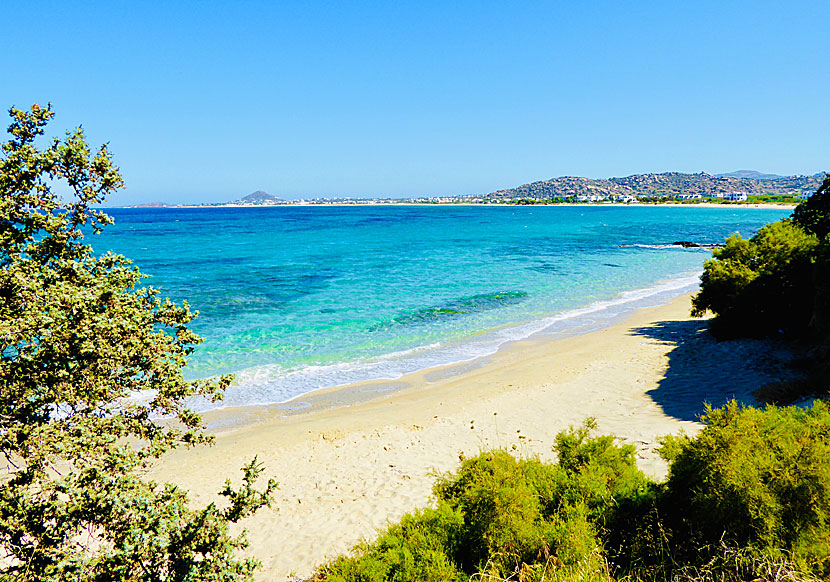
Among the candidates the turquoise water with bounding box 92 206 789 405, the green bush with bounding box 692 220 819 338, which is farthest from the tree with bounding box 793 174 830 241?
the turquoise water with bounding box 92 206 789 405

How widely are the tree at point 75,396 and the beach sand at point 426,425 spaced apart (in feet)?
10.2

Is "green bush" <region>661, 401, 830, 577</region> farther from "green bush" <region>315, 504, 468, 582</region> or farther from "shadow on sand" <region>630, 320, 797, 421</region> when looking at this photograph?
"shadow on sand" <region>630, 320, 797, 421</region>

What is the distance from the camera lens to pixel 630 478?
Result: 600cm

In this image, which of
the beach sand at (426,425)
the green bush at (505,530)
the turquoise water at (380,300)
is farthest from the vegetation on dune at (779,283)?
the green bush at (505,530)

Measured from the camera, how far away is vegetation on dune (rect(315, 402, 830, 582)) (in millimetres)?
4035

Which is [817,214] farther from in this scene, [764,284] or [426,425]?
[426,425]

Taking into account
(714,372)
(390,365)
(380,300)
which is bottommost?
(390,365)

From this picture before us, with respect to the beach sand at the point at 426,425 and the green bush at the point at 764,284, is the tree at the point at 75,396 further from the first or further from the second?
the green bush at the point at 764,284

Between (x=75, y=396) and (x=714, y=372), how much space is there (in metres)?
14.5

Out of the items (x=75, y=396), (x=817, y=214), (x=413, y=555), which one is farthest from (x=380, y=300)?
(x=75, y=396)

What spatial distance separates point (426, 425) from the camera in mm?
11500

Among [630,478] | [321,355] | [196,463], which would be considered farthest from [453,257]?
[630,478]

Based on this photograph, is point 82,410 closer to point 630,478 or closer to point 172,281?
point 630,478

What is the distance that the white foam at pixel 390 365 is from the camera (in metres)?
14.0
